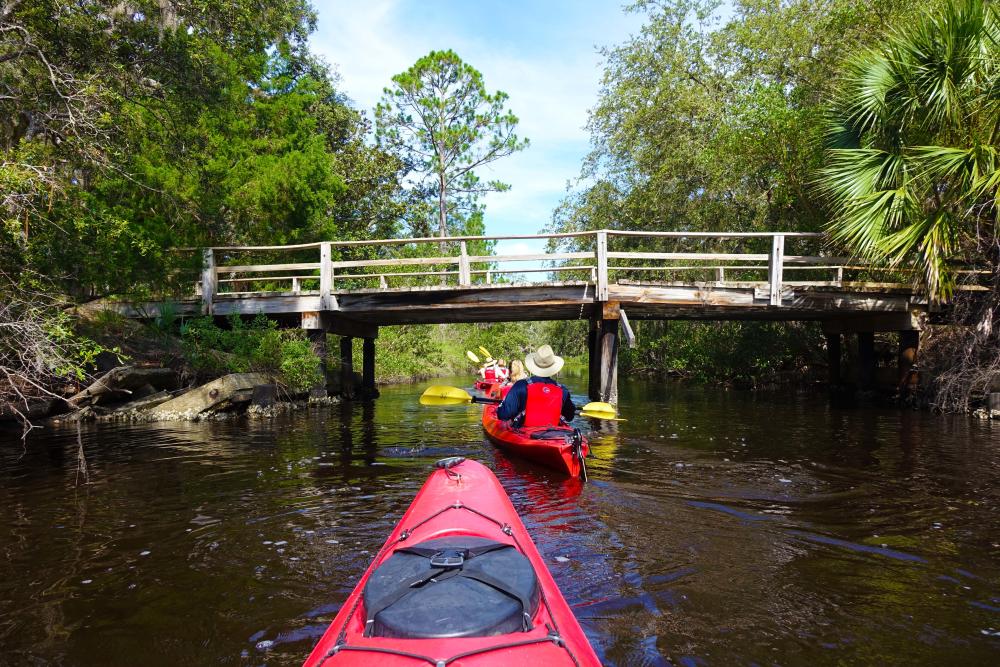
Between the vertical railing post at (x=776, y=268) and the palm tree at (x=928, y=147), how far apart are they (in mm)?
1153

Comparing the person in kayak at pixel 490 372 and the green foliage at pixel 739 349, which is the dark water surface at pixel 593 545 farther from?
the green foliage at pixel 739 349

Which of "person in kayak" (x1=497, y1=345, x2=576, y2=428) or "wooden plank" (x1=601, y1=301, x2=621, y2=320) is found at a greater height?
"wooden plank" (x1=601, y1=301, x2=621, y2=320)

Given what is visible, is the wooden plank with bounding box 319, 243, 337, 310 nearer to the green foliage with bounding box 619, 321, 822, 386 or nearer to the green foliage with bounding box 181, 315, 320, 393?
the green foliage with bounding box 181, 315, 320, 393

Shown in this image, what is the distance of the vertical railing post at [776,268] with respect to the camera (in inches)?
485

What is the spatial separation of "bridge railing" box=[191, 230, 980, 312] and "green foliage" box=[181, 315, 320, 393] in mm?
843

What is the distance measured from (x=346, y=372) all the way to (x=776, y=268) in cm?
1083

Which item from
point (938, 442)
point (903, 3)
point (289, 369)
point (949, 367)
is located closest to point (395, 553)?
point (938, 442)

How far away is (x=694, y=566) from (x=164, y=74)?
10172mm

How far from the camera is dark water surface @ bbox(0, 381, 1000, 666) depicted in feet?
11.4

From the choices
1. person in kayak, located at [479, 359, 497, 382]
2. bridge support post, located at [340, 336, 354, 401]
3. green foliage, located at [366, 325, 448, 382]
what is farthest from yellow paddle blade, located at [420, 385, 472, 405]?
green foliage, located at [366, 325, 448, 382]

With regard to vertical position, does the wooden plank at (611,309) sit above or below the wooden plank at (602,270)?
below

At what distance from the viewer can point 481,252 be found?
34656 mm

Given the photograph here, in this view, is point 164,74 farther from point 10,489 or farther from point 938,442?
point 938,442

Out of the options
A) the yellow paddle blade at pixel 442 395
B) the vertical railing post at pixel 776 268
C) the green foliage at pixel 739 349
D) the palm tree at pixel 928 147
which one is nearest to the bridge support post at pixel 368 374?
the yellow paddle blade at pixel 442 395
